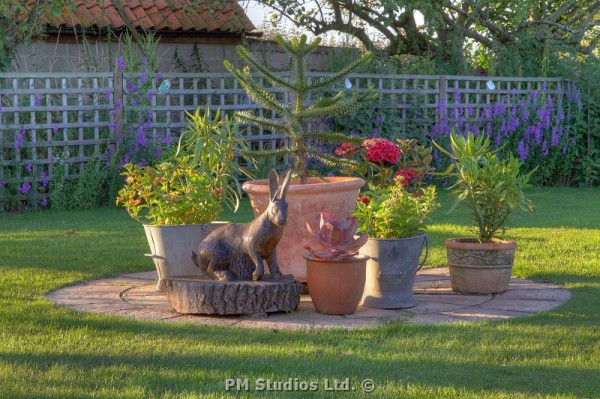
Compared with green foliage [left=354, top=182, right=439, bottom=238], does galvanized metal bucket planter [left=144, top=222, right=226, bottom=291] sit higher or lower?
lower

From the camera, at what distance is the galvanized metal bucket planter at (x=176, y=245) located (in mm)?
6570

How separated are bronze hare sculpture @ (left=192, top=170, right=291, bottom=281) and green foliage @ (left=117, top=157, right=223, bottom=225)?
651mm

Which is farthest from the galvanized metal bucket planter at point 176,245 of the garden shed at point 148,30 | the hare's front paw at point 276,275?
the garden shed at point 148,30

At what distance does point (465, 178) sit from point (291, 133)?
48.6 inches

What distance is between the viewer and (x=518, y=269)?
7.38 m

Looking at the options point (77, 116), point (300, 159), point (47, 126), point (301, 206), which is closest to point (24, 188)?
point (47, 126)

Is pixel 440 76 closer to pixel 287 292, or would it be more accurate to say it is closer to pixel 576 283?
pixel 576 283

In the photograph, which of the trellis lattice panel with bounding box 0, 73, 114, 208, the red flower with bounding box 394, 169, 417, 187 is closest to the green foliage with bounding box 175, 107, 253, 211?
the red flower with bounding box 394, 169, 417, 187

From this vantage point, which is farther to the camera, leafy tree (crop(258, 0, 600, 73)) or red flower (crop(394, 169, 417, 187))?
leafy tree (crop(258, 0, 600, 73))

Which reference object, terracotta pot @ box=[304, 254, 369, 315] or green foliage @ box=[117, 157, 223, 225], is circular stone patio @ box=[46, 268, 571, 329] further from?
green foliage @ box=[117, 157, 223, 225]

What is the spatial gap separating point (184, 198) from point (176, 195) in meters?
0.08

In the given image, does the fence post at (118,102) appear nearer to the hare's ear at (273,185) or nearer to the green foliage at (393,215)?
the green foliage at (393,215)

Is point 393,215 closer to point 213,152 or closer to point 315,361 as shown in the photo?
point 213,152

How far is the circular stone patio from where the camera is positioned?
5598 millimetres
